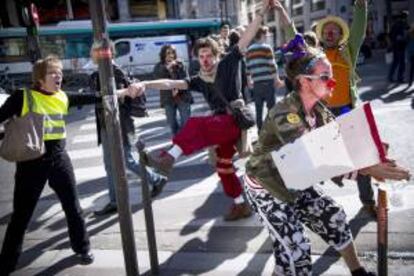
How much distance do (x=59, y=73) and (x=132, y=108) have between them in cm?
163

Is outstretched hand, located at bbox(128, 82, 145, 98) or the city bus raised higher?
the city bus

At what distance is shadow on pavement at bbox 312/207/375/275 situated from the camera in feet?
13.2

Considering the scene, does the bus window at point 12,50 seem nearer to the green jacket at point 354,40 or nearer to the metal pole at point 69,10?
the metal pole at point 69,10

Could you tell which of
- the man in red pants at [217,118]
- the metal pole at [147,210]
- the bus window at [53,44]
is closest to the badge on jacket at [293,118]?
the metal pole at [147,210]

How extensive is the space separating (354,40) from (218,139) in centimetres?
156

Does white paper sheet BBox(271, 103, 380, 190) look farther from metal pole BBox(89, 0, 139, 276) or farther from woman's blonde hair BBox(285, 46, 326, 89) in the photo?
metal pole BBox(89, 0, 139, 276)

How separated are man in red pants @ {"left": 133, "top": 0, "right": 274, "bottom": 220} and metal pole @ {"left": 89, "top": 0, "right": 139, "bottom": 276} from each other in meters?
0.92

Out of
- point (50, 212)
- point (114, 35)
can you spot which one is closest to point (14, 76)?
point (114, 35)

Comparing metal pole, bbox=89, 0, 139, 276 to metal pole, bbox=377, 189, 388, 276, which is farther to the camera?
metal pole, bbox=89, 0, 139, 276

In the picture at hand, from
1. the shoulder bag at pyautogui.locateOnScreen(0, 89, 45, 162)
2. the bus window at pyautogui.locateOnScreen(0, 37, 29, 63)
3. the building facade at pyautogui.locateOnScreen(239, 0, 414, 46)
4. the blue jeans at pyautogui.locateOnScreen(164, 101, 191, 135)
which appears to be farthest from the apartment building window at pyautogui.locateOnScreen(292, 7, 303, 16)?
the shoulder bag at pyautogui.locateOnScreen(0, 89, 45, 162)

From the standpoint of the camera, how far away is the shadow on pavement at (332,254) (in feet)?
13.2

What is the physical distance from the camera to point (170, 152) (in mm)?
4508

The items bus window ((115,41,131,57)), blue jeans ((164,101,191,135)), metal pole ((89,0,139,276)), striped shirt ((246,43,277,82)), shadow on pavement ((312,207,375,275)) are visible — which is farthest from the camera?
bus window ((115,41,131,57))

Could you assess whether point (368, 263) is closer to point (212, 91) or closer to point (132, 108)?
point (212, 91)
